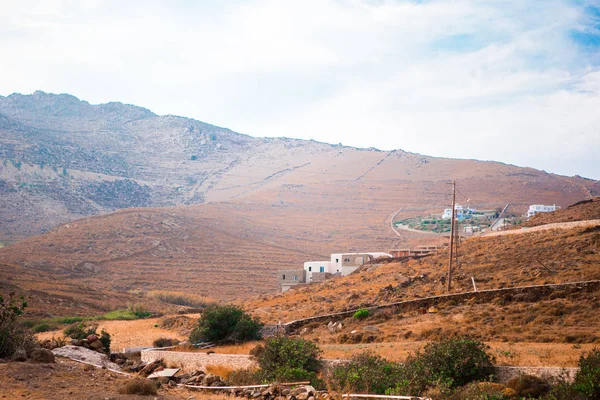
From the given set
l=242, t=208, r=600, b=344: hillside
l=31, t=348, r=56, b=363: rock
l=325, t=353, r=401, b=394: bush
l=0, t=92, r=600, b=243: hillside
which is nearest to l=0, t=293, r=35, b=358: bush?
l=31, t=348, r=56, b=363: rock

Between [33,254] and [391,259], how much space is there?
153ft

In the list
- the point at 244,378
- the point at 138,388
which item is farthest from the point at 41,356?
the point at 244,378

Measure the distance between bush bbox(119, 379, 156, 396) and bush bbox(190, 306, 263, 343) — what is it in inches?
476

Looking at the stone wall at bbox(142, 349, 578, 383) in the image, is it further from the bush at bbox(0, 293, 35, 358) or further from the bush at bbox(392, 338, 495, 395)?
the bush at bbox(0, 293, 35, 358)

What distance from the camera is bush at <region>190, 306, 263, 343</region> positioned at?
24344mm

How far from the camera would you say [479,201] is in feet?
389

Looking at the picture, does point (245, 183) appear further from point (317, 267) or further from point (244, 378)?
point (244, 378)

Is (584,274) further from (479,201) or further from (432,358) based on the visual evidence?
(479,201)

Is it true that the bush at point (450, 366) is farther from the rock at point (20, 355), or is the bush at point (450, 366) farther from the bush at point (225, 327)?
the bush at point (225, 327)

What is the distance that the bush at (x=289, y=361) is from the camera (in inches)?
576

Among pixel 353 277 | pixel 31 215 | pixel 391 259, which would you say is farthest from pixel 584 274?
pixel 31 215

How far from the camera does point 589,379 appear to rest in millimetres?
10320

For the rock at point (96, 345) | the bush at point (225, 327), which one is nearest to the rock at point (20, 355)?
the rock at point (96, 345)

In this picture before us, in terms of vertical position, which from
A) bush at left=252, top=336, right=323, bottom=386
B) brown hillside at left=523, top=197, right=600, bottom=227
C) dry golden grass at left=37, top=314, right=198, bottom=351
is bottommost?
dry golden grass at left=37, top=314, right=198, bottom=351
